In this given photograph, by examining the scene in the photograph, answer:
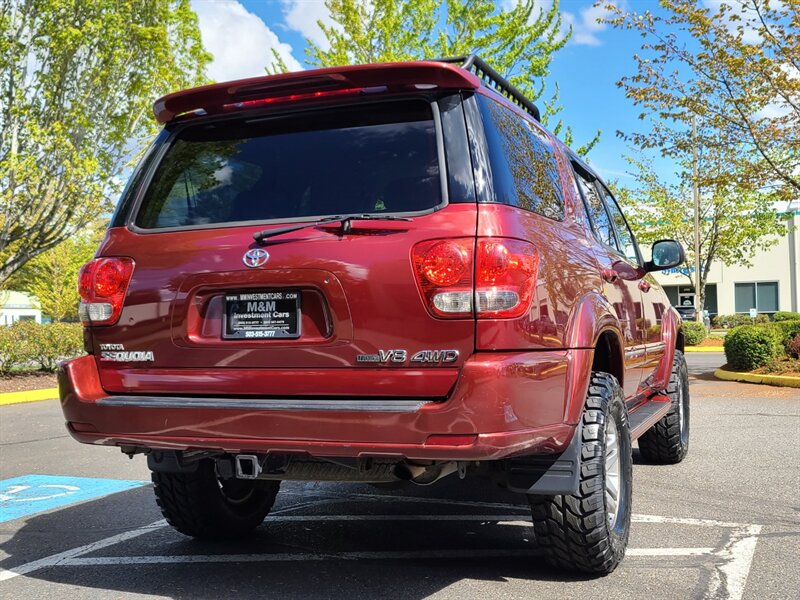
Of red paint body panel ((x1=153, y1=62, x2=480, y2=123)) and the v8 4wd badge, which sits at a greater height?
red paint body panel ((x1=153, y1=62, x2=480, y2=123))

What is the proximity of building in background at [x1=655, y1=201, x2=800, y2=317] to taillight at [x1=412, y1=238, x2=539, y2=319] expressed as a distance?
1441 inches

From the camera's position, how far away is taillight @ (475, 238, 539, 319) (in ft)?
9.48

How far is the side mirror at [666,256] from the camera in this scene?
5270mm

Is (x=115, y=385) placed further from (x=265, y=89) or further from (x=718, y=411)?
(x=718, y=411)

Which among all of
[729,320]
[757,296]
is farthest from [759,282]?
[729,320]

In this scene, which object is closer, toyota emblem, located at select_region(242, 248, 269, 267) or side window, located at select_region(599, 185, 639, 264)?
toyota emblem, located at select_region(242, 248, 269, 267)

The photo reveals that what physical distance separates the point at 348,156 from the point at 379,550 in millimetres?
2076

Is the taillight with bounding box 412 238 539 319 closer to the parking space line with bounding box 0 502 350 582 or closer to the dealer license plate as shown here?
the dealer license plate

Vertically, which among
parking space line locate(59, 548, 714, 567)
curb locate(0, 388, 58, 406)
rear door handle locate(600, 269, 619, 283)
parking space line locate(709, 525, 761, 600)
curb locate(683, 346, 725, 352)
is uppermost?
rear door handle locate(600, 269, 619, 283)

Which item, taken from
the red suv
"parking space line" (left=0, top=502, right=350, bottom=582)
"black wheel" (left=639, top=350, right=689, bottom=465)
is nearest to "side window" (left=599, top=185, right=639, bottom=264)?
"black wheel" (left=639, top=350, right=689, bottom=465)

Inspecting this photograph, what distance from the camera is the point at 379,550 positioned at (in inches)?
162

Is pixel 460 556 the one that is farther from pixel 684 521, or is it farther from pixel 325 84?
pixel 325 84

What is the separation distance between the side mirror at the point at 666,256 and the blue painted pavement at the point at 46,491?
13.7 ft

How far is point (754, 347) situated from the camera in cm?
1427
